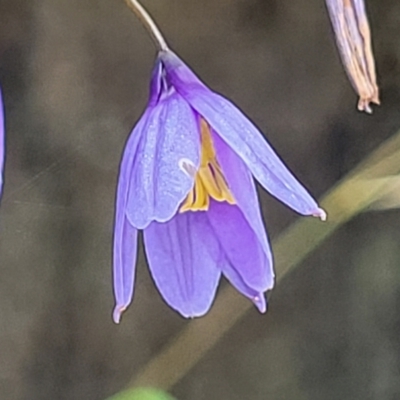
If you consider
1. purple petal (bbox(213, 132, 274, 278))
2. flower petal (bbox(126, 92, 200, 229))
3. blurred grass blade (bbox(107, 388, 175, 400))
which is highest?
flower petal (bbox(126, 92, 200, 229))

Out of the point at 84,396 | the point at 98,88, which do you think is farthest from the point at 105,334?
the point at 98,88

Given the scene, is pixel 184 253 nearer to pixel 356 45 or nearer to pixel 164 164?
pixel 164 164

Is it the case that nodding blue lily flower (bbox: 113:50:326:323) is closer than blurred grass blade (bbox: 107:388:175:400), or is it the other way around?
nodding blue lily flower (bbox: 113:50:326:323)

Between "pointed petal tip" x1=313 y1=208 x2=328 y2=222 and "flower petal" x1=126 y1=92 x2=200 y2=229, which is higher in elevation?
"flower petal" x1=126 y1=92 x2=200 y2=229

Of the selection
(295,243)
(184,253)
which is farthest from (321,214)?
(184,253)

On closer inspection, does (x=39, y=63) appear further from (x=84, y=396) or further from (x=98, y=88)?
(x=84, y=396)

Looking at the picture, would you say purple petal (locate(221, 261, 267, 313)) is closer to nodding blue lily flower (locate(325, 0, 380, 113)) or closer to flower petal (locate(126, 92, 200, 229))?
flower petal (locate(126, 92, 200, 229))

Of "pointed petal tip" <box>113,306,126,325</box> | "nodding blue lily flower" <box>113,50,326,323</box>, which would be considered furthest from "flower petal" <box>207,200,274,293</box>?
"pointed petal tip" <box>113,306,126,325</box>
